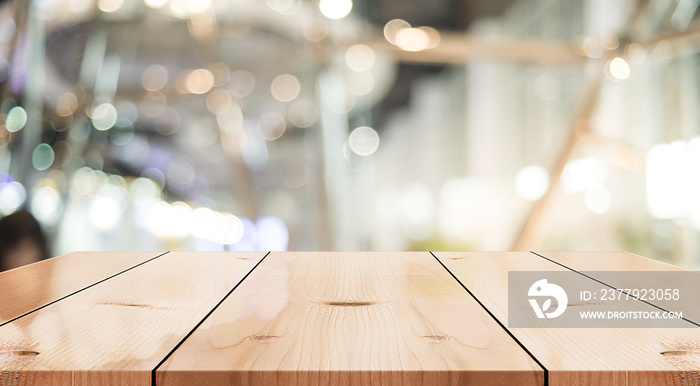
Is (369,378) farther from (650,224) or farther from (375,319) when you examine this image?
(650,224)

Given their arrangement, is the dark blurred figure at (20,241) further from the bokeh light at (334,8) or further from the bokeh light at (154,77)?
the bokeh light at (334,8)

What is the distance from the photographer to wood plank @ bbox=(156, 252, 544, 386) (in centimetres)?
35

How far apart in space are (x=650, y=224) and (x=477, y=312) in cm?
203

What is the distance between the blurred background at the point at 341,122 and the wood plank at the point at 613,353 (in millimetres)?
1778

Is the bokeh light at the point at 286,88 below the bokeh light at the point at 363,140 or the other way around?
the other way around

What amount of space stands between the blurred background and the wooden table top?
56.8 inches

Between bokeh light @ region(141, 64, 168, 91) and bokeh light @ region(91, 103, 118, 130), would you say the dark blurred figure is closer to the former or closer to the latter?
bokeh light @ region(91, 103, 118, 130)

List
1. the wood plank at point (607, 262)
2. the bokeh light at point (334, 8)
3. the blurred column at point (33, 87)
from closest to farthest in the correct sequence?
the wood plank at point (607, 262) < the blurred column at point (33, 87) < the bokeh light at point (334, 8)

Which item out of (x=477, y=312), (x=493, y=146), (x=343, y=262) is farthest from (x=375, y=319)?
(x=493, y=146)

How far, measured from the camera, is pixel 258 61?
251 centimetres

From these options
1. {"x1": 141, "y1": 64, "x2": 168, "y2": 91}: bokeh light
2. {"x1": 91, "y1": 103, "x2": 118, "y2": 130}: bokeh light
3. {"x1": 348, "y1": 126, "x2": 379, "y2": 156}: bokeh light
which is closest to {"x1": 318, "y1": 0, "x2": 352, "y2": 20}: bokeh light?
{"x1": 348, "y1": 126, "x2": 379, "y2": 156}: bokeh light

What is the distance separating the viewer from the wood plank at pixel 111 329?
0.35 m

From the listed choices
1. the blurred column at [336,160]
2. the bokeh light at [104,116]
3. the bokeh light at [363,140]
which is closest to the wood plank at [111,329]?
the bokeh light at [104,116]

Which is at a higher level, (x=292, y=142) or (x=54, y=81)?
(x=54, y=81)
